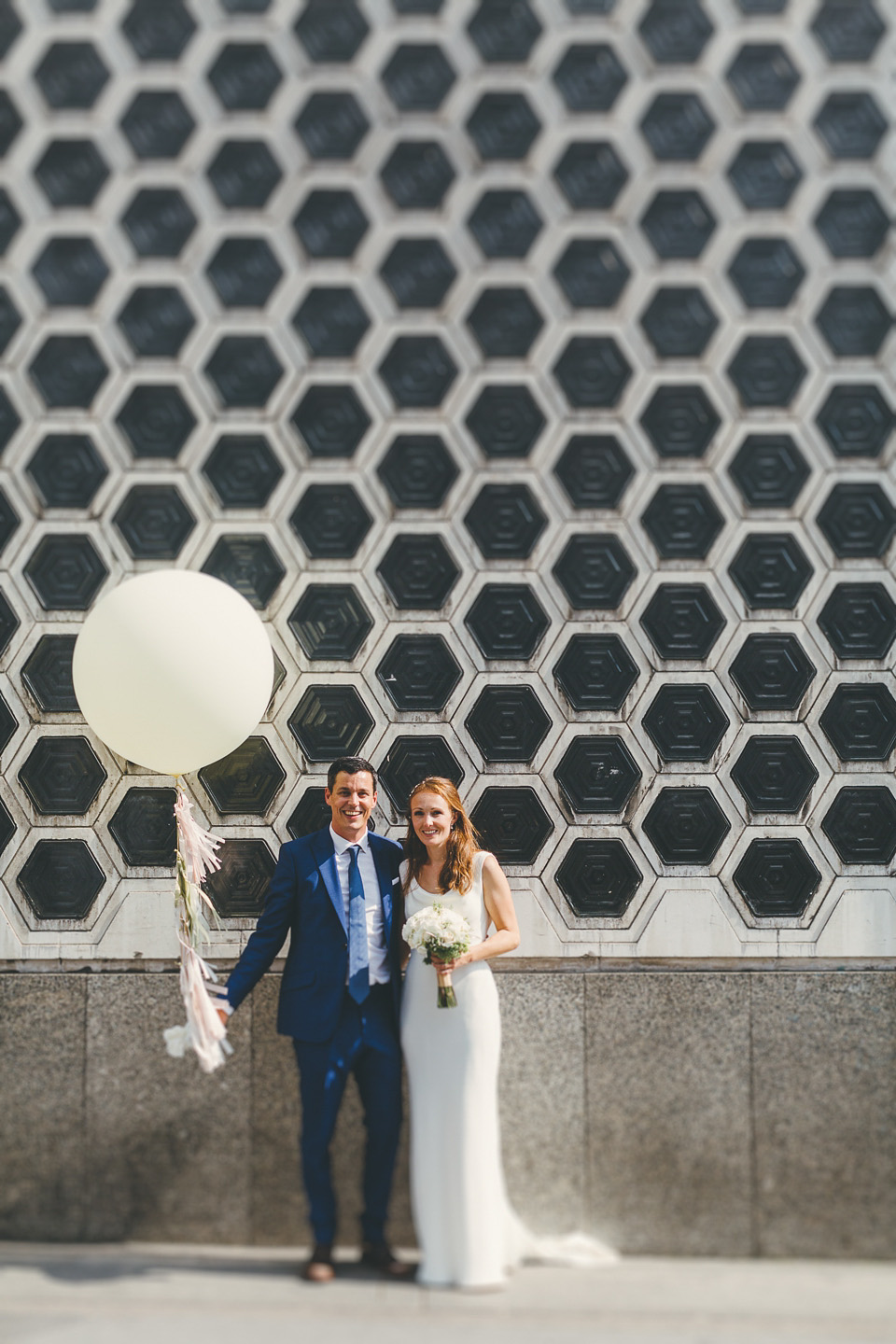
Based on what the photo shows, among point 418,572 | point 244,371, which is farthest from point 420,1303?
point 244,371

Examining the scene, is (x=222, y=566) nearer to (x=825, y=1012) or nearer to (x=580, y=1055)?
(x=580, y=1055)

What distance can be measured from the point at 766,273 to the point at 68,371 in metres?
3.22

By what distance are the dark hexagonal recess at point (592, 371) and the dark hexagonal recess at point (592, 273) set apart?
0.60ft

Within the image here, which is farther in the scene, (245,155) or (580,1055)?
(245,155)

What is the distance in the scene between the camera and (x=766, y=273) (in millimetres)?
4777

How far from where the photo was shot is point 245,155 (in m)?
4.80

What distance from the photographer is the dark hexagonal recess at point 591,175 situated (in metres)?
4.78

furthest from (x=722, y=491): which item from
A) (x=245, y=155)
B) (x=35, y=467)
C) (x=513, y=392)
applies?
(x=35, y=467)

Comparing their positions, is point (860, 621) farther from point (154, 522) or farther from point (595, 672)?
point (154, 522)

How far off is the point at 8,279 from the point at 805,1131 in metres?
5.14

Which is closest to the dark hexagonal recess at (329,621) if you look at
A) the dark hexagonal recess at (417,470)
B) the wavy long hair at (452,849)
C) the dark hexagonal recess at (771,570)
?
the dark hexagonal recess at (417,470)

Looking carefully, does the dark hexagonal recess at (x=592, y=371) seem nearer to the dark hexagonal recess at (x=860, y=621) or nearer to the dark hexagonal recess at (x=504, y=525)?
the dark hexagonal recess at (x=504, y=525)

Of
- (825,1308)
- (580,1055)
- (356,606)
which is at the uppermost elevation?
(356,606)

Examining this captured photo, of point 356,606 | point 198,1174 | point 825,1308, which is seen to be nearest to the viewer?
point 825,1308
